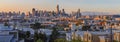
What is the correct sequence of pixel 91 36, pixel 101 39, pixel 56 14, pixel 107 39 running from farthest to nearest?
pixel 56 14 < pixel 91 36 < pixel 101 39 < pixel 107 39

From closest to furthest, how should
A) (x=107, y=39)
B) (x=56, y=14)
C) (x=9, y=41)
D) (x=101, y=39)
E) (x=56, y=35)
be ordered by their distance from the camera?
(x=107, y=39) < (x=101, y=39) < (x=9, y=41) < (x=56, y=35) < (x=56, y=14)

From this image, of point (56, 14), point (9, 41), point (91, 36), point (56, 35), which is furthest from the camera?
point (56, 14)

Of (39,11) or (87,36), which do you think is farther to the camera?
(39,11)

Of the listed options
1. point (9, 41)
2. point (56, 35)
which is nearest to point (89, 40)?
point (9, 41)

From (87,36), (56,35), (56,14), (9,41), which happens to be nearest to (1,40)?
(9,41)

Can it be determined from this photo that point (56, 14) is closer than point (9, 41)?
No

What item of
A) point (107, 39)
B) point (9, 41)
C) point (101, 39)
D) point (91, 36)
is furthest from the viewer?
point (9, 41)

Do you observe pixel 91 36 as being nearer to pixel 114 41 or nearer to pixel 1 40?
pixel 114 41

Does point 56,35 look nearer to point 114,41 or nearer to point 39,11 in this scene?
point 114,41

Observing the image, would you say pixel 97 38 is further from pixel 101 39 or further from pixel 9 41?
pixel 9 41
